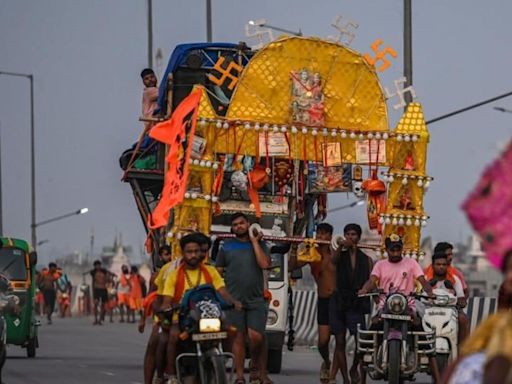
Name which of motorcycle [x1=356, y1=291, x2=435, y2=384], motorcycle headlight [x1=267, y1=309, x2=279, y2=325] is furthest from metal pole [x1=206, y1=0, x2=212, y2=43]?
motorcycle [x1=356, y1=291, x2=435, y2=384]

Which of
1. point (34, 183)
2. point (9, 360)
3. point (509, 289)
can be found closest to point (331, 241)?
point (9, 360)

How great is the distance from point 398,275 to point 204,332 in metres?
4.39

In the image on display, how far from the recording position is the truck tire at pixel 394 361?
1705cm

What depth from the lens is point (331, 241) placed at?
65.1ft

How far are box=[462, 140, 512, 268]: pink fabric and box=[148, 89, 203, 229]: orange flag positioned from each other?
1336 centimetres

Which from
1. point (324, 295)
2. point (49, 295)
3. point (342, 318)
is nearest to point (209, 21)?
point (49, 295)

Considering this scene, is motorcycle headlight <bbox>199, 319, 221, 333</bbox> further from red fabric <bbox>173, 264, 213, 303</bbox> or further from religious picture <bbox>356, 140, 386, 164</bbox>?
religious picture <bbox>356, 140, 386, 164</bbox>

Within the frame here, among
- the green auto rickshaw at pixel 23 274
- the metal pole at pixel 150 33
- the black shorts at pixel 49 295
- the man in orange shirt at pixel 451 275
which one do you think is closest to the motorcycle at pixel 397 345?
the man in orange shirt at pixel 451 275

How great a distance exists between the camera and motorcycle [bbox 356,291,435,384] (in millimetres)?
17203

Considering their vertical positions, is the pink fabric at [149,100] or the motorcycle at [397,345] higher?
the pink fabric at [149,100]

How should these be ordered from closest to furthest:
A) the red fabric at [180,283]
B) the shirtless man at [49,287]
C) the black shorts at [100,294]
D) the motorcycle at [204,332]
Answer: the motorcycle at [204,332] → the red fabric at [180,283] → the black shorts at [100,294] → the shirtless man at [49,287]

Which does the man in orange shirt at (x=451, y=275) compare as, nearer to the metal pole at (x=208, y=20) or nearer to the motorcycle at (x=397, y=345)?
the motorcycle at (x=397, y=345)

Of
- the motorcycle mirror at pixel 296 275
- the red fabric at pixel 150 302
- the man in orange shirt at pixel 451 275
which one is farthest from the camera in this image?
the motorcycle mirror at pixel 296 275

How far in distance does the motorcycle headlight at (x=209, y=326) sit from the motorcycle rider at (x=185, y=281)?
0.53 meters
